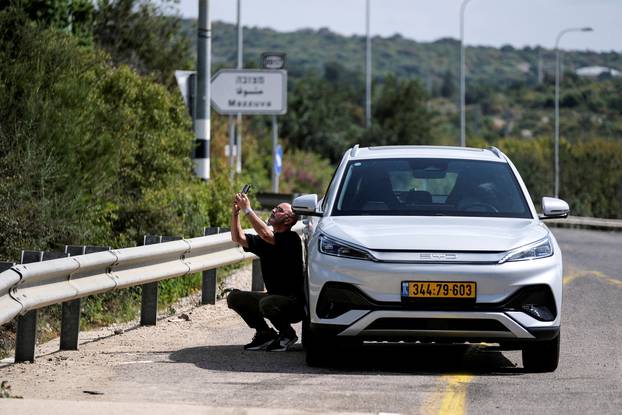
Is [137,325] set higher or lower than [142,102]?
lower

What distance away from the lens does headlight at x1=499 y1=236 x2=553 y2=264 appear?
10.1m

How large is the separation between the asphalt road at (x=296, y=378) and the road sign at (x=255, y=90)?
18243 millimetres

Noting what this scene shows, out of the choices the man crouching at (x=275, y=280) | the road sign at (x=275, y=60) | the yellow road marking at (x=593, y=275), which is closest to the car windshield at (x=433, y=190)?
the man crouching at (x=275, y=280)

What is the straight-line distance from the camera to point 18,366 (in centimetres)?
1050

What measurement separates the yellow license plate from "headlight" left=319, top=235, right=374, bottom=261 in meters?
0.33

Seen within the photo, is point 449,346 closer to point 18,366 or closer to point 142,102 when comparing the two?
point 18,366

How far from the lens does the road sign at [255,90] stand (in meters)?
31.5

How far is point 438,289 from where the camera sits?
9.95 metres

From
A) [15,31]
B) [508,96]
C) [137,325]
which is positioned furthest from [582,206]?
[508,96]

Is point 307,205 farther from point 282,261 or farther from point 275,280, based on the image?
point 275,280

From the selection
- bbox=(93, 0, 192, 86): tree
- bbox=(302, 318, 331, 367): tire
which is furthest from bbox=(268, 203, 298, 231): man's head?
bbox=(93, 0, 192, 86): tree

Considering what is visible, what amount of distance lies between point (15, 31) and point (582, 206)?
4859cm

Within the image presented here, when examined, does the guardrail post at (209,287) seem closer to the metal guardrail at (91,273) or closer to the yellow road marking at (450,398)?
the metal guardrail at (91,273)

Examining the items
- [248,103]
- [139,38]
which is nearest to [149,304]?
[248,103]
